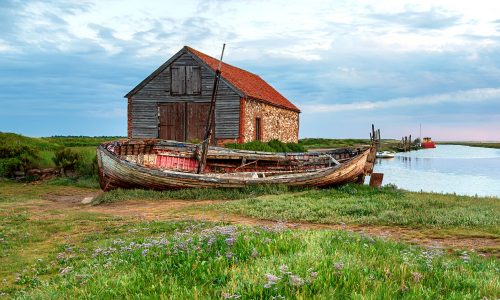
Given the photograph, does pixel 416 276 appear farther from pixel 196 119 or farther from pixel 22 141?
pixel 22 141

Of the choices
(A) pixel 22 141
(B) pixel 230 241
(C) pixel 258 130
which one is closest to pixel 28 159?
(A) pixel 22 141

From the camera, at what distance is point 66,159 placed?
2962 centimetres

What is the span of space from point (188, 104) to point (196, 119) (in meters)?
1.27

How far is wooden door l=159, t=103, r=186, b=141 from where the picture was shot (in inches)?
1412

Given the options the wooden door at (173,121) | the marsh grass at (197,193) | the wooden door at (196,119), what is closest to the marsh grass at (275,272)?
the marsh grass at (197,193)

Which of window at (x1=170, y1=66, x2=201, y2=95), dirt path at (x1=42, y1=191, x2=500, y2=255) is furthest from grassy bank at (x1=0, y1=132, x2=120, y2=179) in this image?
window at (x1=170, y1=66, x2=201, y2=95)

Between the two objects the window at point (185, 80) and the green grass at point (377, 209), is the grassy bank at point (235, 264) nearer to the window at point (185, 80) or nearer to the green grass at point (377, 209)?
the green grass at point (377, 209)

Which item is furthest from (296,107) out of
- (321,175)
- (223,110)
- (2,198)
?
(2,198)

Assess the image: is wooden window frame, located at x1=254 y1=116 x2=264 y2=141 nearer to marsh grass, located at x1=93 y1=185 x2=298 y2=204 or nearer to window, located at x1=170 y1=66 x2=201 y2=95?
window, located at x1=170 y1=66 x2=201 y2=95

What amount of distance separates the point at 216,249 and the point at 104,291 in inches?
68.5

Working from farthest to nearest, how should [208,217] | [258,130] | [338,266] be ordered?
[258,130]
[208,217]
[338,266]

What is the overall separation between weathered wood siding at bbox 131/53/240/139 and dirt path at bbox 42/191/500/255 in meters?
13.4

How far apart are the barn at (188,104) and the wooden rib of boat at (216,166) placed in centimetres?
928

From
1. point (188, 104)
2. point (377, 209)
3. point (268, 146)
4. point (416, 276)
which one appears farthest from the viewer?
point (188, 104)
